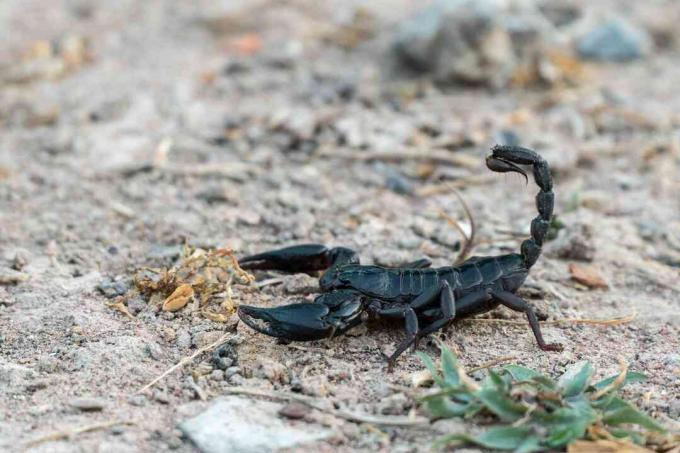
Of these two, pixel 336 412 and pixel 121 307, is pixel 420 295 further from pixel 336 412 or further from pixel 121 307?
pixel 121 307

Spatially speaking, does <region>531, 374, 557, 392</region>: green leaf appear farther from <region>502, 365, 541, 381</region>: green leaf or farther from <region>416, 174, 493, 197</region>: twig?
<region>416, 174, 493, 197</region>: twig

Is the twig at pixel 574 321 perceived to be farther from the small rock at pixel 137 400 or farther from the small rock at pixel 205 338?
the small rock at pixel 137 400

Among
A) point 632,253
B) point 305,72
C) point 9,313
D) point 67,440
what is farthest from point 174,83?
point 67,440

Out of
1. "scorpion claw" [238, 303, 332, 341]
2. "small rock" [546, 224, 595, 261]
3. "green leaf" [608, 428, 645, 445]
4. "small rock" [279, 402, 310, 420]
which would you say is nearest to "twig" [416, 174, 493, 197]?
"small rock" [546, 224, 595, 261]

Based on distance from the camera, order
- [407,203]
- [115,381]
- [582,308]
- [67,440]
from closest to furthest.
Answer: [67,440] < [115,381] < [582,308] < [407,203]

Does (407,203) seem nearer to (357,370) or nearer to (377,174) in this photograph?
(377,174)
